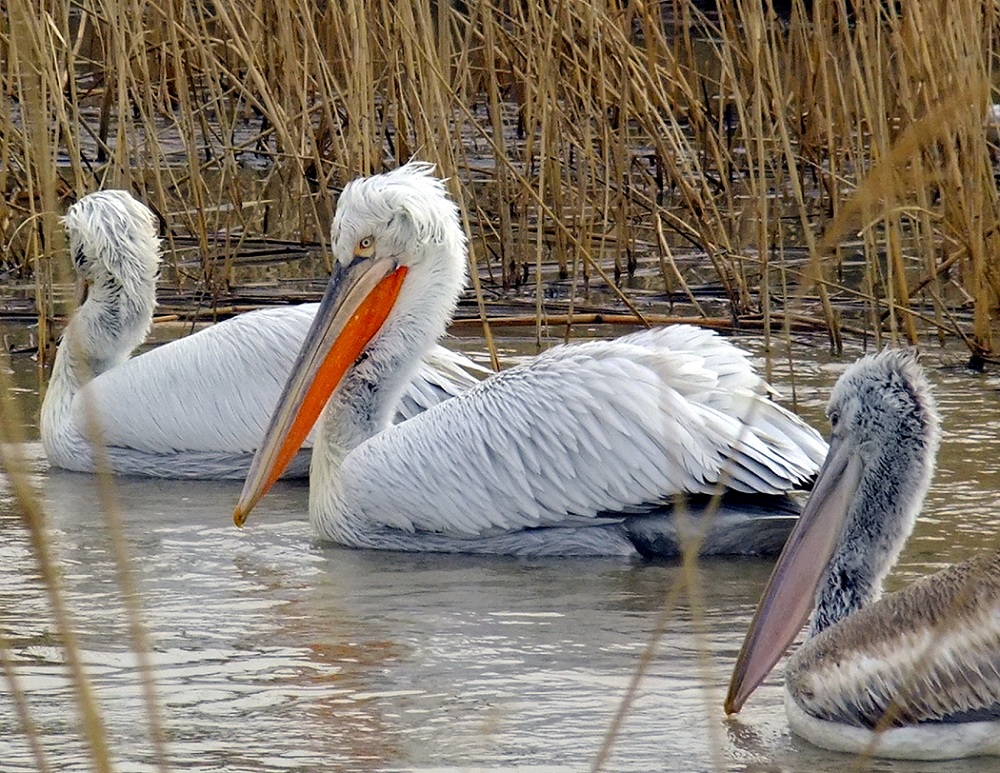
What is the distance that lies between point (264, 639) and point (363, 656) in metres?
0.25

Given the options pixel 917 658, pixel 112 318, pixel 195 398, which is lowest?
pixel 917 658

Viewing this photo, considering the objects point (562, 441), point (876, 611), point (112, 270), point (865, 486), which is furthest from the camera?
point (112, 270)

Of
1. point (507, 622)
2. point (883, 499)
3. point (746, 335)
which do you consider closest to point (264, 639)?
point (507, 622)

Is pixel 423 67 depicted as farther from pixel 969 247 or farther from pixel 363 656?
pixel 363 656

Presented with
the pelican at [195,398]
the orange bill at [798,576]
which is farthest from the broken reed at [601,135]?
the orange bill at [798,576]

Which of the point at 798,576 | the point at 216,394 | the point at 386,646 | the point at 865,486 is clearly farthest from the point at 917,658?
the point at 216,394

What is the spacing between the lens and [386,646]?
3.89m

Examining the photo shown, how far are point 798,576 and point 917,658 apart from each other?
1.16ft

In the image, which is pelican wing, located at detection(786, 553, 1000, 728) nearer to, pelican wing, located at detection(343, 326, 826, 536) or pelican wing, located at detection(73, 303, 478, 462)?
pelican wing, located at detection(343, 326, 826, 536)

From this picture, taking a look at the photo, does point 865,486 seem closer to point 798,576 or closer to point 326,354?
point 798,576

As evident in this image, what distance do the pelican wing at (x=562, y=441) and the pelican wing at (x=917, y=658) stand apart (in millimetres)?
1410

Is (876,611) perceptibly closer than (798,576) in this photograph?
Yes

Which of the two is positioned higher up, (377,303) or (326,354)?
(377,303)

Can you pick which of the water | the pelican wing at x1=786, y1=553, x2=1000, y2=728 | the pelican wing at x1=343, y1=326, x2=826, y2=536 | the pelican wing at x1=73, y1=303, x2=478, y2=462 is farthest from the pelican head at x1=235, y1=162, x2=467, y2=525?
the pelican wing at x1=786, y1=553, x2=1000, y2=728
